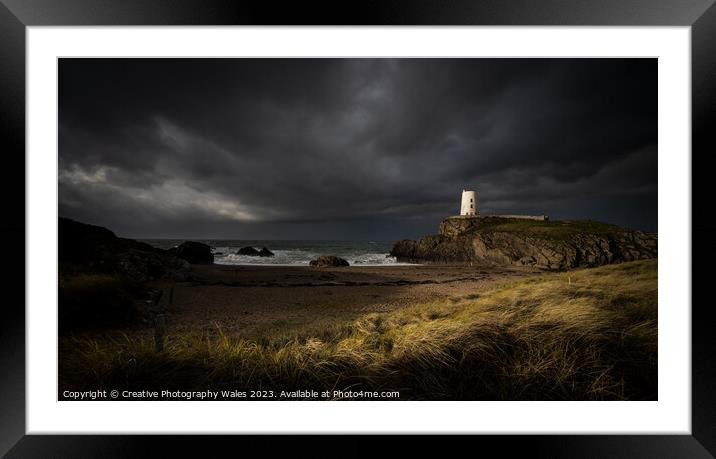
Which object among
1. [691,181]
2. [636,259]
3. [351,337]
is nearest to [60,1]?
[351,337]

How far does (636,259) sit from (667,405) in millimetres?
1783

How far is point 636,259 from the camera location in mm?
2621

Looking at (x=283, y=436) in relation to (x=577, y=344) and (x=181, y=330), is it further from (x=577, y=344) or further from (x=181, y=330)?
(x=577, y=344)

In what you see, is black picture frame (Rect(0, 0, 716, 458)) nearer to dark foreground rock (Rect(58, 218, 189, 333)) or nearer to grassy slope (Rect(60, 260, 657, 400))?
grassy slope (Rect(60, 260, 657, 400))

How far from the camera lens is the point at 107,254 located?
2.51 meters

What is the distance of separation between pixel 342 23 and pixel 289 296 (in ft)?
15.2

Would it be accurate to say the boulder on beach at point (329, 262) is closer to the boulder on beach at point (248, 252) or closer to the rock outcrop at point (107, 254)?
the boulder on beach at point (248, 252)

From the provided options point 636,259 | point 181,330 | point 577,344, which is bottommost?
point 181,330

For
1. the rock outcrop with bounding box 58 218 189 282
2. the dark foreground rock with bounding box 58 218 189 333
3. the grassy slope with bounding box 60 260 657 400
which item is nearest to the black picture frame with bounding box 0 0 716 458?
the grassy slope with bounding box 60 260 657 400

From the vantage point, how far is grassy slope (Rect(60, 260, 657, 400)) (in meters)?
1.51

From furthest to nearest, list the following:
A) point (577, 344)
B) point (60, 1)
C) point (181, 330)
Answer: point (181, 330) → point (577, 344) → point (60, 1)

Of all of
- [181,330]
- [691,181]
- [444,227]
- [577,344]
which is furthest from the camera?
[444,227]

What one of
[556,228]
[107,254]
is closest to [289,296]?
[107,254]

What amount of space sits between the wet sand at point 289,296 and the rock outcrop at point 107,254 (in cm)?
31
